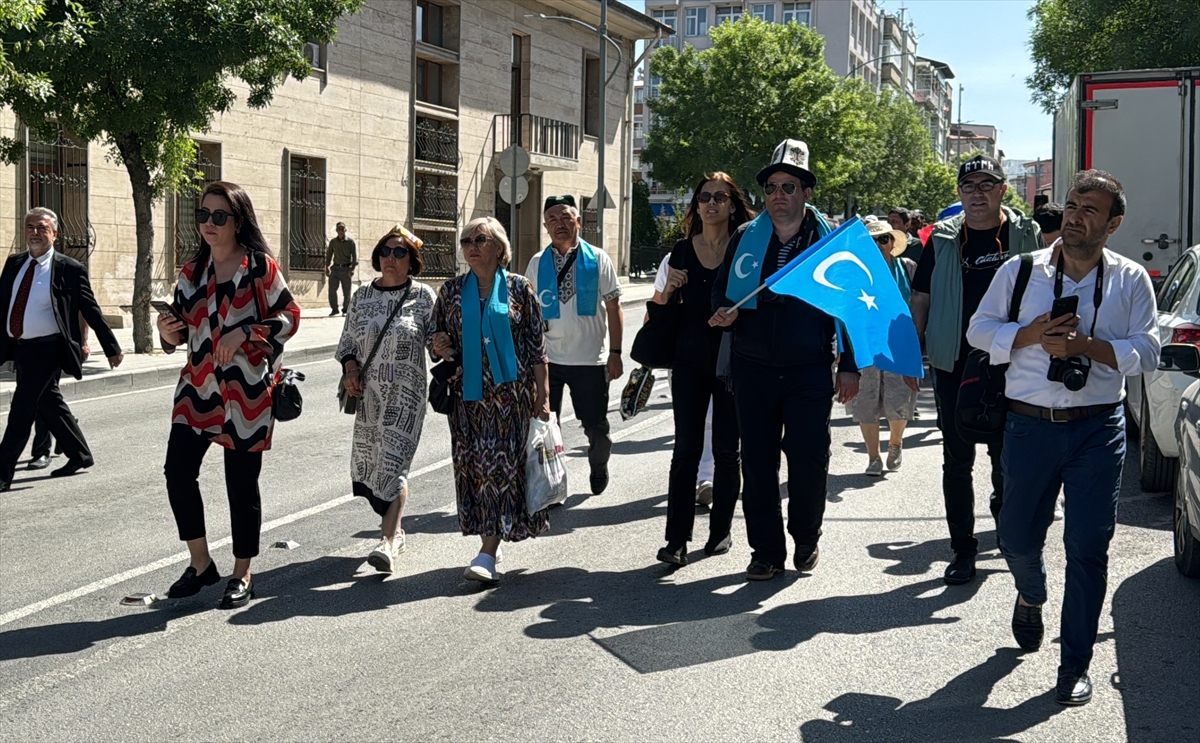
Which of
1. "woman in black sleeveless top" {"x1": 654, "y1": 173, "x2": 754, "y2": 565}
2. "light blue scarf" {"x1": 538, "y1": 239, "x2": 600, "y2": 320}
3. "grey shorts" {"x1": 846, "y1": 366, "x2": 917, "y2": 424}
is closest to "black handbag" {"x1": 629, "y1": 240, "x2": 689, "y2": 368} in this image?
"woman in black sleeveless top" {"x1": 654, "y1": 173, "x2": 754, "y2": 565}

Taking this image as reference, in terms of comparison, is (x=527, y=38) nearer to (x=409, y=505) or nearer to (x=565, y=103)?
(x=565, y=103)

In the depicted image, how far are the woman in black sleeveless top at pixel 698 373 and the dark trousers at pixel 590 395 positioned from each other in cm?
153

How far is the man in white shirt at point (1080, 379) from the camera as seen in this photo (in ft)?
15.9

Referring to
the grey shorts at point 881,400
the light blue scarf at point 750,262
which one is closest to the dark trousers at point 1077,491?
the light blue scarf at point 750,262

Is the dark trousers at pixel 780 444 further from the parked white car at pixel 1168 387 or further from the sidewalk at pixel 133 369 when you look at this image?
the sidewalk at pixel 133 369

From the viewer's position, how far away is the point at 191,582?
20.2 ft

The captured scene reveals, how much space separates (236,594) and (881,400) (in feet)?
17.2

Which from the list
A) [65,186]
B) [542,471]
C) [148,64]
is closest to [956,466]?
[542,471]

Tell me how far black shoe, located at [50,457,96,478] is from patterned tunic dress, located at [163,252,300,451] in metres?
4.09

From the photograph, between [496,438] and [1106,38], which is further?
[1106,38]

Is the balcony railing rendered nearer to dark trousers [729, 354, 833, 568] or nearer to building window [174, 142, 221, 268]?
building window [174, 142, 221, 268]

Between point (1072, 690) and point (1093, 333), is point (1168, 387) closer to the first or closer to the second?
point (1093, 333)

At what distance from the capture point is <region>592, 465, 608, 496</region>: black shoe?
870 centimetres

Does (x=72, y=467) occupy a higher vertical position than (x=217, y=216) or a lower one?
lower
